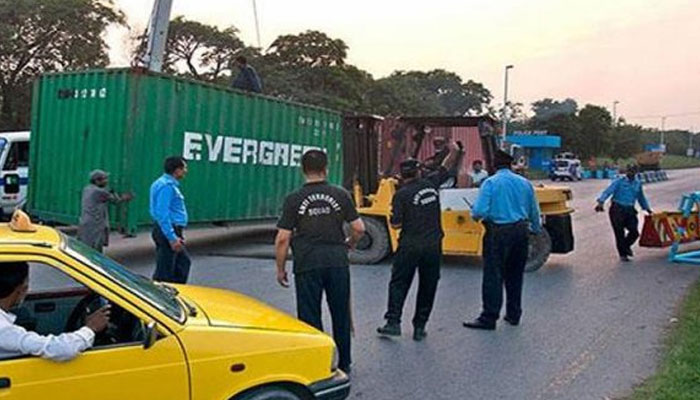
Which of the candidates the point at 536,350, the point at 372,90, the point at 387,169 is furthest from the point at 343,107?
the point at 536,350

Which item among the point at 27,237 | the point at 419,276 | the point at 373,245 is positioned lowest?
the point at 373,245

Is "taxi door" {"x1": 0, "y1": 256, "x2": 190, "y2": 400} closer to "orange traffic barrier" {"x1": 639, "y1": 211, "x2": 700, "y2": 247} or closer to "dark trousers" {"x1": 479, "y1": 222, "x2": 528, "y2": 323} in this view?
"dark trousers" {"x1": 479, "y1": 222, "x2": 528, "y2": 323}

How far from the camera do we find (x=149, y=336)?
3.33 meters

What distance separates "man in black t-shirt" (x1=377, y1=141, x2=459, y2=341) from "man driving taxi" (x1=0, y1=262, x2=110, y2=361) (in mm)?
3494

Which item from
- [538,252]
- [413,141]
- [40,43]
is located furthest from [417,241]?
[40,43]

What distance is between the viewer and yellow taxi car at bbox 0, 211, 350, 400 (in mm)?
3178

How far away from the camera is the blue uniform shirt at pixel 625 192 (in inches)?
472

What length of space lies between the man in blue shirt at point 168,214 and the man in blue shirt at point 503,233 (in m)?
2.96

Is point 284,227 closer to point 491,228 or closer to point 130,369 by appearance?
point 130,369

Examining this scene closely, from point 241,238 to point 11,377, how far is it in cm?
1204

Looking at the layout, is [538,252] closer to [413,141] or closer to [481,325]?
[413,141]

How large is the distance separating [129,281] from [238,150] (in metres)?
9.12

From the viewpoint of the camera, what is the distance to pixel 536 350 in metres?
6.43

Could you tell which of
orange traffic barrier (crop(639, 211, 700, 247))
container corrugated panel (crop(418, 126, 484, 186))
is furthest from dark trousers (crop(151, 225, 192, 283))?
orange traffic barrier (crop(639, 211, 700, 247))
